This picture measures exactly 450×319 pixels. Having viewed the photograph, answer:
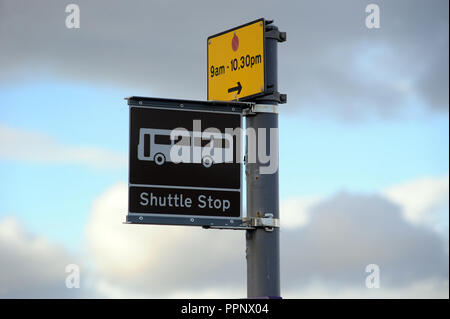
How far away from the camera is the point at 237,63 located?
12.8 metres

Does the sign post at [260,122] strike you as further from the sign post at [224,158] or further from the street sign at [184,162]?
the street sign at [184,162]

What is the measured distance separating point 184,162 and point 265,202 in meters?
0.99

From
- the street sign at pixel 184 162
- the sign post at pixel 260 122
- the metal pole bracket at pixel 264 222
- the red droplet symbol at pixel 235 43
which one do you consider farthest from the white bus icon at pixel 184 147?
the red droplet symbol at pixel 235 43

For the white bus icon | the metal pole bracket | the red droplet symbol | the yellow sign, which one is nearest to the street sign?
the white bus icon

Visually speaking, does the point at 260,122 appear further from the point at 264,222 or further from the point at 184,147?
the point at 264,222

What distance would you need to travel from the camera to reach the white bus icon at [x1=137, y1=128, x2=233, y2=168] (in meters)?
11.9

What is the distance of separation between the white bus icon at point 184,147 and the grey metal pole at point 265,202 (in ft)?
1.32

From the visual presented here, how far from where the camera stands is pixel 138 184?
11.9 m

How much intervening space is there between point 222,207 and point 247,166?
0.59 m

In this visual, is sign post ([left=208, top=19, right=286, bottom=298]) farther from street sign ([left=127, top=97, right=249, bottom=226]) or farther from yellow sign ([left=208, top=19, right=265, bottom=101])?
street sign ([left=127, top=97, right=249, bottom=226])
